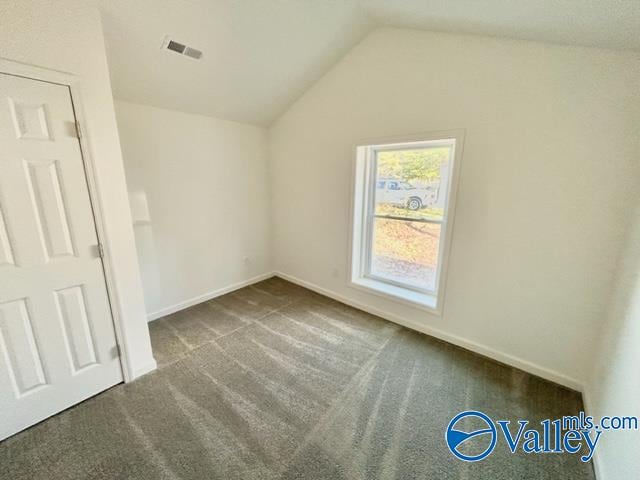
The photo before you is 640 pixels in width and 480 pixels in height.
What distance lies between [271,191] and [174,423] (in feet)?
9.61

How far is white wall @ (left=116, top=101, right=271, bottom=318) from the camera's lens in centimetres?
254

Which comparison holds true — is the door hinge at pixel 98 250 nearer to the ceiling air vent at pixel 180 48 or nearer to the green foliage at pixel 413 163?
the ceiling air vent at pixel 180 48

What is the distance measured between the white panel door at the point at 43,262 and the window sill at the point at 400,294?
2415 mm

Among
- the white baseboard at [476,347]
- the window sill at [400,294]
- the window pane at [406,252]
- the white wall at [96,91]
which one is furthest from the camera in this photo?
the window pane at [406,252]

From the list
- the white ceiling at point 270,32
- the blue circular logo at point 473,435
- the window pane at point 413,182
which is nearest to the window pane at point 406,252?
the window pane at point 413,182

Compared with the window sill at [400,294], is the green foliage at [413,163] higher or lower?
higher

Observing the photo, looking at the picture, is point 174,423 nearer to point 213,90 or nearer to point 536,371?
point 536,371

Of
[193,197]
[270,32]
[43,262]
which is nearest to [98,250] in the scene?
[43,262]

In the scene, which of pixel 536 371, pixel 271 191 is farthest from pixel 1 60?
pixel 536 371

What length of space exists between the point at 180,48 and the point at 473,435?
138 inches

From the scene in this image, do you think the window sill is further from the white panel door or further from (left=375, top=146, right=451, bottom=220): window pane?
the white panel door

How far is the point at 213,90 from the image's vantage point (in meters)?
2.55

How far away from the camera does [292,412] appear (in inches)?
65.7

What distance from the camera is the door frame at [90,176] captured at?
1.34 m
